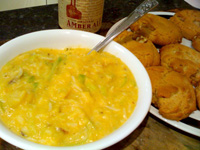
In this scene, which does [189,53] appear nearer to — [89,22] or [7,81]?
[89,22]

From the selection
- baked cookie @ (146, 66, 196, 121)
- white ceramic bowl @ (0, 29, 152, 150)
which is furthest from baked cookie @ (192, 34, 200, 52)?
white ceramic bowl @ (0, 29, 152, 150)

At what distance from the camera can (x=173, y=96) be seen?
162 centimetres

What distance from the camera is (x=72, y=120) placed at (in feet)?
3.84

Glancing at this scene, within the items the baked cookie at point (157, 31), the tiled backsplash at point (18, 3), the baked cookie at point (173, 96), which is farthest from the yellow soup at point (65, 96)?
the tiled backsplash at point (18, 3)

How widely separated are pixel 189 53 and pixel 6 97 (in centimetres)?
160

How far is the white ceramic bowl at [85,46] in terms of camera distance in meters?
1.03

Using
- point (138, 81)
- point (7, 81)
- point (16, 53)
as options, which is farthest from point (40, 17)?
point (138, 81)

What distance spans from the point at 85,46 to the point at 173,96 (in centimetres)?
74

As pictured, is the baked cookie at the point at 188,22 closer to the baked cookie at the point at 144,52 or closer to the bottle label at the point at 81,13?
the baked cookie at the point at 144,52

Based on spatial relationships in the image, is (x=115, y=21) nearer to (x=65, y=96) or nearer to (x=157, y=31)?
(x=157, y=31)

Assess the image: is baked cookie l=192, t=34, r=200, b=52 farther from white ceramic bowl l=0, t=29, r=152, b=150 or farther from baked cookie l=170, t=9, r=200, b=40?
→ white ceramic bowl l=0, t=29, r=152, b=150

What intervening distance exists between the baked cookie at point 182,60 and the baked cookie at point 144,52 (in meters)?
0.09

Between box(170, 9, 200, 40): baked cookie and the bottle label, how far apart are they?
Answer: 97 cm

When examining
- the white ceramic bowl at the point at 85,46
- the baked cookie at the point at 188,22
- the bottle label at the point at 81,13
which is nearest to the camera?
the white ceramic bowl at the point at 85,46
